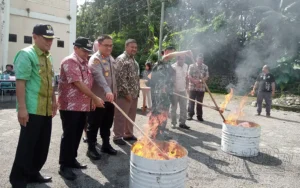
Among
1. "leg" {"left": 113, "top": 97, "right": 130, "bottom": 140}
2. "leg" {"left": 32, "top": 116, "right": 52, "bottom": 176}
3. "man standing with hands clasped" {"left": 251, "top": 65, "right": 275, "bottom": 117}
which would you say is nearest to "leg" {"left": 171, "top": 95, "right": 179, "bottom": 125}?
"leg" {"left": 113, "top": 97, "right": 130, "bottom": 140}

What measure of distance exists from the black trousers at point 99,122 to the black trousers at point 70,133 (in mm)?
548

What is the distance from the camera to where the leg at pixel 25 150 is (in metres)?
3.02

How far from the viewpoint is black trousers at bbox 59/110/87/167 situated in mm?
3562


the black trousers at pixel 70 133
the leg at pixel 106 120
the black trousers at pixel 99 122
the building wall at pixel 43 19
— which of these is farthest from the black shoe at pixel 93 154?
the building wall at pixel 43 19

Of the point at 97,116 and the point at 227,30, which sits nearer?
the point at 97,116

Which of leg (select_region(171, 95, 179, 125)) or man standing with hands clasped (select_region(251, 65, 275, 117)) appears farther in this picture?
man standing with hands clasped (select_region(251, 65, 275, 117))

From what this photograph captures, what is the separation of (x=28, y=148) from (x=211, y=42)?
16.1 meters

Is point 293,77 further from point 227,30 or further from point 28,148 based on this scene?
point 28,148

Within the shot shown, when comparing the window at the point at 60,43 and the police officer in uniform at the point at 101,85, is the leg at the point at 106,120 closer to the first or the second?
the police officer in uniform at the point at 101,85

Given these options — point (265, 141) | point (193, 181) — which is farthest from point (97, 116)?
point (265, 141)

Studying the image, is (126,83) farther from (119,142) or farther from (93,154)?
(93,154)

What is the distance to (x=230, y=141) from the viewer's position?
4875 millimetres

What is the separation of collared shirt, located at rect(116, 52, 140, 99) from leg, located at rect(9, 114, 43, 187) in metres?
2.04

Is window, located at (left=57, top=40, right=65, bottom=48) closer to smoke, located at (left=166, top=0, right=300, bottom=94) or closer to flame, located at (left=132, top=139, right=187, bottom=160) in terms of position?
smoke, located at (left=166, top=0, right=300, bottom=94)
